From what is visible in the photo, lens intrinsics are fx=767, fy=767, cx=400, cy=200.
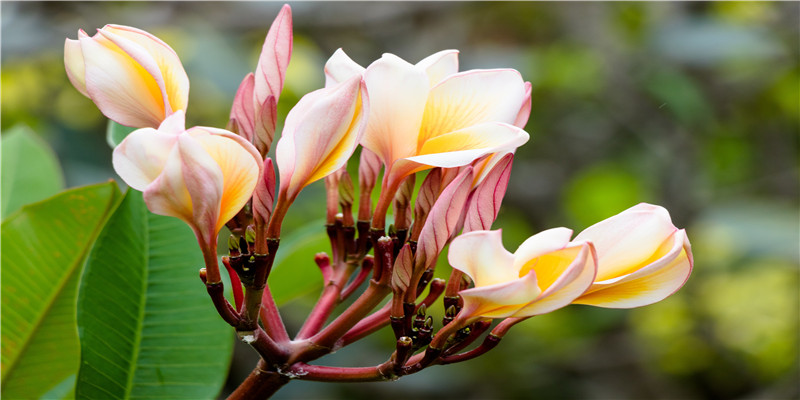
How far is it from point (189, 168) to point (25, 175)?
1.96 ft

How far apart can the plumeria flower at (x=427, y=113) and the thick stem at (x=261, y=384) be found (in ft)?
0.41

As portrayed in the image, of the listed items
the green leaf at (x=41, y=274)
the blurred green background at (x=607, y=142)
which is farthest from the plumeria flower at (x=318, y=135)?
the blurred green background at (x=607, y=142)

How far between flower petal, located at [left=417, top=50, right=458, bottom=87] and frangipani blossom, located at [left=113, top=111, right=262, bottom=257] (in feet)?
0.59

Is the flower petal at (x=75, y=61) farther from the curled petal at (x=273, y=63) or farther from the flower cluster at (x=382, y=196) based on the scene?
the curled petal at (x=273, y=63)

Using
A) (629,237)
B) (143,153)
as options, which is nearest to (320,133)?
(143,153)

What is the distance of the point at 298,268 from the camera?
864 mm

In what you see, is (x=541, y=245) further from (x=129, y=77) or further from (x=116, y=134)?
(x=116, y=134)

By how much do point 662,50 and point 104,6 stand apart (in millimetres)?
1696

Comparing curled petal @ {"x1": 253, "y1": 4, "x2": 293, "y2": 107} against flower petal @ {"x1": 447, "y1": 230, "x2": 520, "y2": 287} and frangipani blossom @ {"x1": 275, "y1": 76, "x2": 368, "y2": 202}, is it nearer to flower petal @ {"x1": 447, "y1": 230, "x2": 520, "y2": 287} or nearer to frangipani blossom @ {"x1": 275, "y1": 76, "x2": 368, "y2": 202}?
frangipani blossom @ {"x1": 275, "y1": 76, "x2": 368, "y2": 202}

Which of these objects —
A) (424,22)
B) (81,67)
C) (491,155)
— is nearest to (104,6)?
(424,22)

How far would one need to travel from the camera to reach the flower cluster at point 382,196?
438 millimetres

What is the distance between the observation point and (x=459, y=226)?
1.74 ft

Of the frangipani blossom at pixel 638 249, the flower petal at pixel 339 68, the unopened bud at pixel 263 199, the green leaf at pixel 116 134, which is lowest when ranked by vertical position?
the frangipani blossom at pixel 638 249

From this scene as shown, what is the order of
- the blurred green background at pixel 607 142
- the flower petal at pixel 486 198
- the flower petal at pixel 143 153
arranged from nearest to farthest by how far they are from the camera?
the flower petal at pixel 143 153, the flower petal at pixel 486 198, the blurred green background at pixel 607 142
